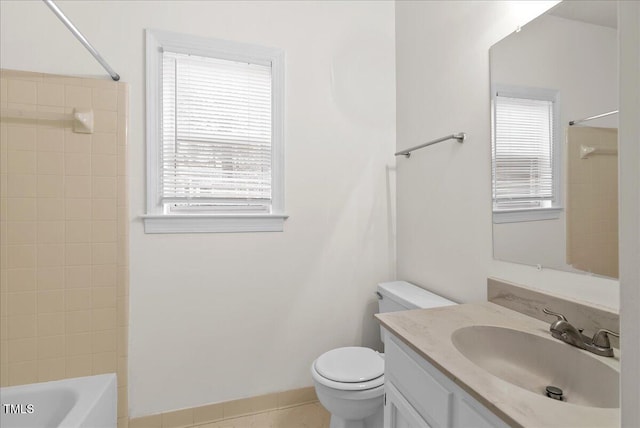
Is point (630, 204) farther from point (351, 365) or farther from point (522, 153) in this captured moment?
point (351, 365)

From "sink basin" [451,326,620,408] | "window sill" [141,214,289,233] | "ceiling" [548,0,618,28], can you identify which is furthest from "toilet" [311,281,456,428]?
"ceiling" [548,0,618,28]

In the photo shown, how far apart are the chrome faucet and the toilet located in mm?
586

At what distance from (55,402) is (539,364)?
2092mm

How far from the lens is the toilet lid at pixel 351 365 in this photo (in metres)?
1.41

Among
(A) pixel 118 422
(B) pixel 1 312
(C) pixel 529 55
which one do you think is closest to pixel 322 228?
(C) pixel 529 55

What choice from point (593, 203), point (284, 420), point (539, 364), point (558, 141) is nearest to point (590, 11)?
point (558, 141)

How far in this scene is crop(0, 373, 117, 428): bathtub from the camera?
1398 millimetres

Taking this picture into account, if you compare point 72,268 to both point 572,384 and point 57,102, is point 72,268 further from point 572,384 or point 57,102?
point 572,384

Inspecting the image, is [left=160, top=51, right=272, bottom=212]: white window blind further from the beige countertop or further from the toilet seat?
the beige countertop

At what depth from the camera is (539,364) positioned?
93 centimetres

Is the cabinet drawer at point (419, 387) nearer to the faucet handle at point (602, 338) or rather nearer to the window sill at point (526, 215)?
the faucet handle at point (602, 338)

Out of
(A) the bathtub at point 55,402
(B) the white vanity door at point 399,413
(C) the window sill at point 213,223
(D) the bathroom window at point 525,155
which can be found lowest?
(A) the bathtub at point 55,402

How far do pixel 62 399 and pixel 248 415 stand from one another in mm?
942

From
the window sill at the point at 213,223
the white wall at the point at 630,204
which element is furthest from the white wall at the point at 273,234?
the white wall at the point at 630,204
